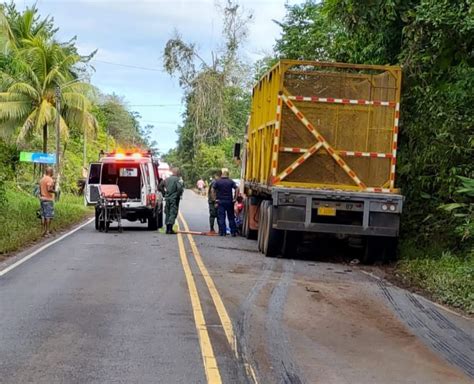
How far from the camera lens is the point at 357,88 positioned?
45.7 feet

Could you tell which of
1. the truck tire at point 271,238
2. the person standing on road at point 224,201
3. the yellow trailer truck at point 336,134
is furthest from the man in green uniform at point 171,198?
the yellow trailer truck at point 336,134

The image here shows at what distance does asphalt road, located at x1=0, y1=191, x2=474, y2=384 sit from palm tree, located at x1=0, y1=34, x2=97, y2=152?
18.7m

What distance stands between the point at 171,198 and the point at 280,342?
40.7 ft

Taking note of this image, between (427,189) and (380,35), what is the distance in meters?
3.49

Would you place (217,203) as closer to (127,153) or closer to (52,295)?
(127,153)

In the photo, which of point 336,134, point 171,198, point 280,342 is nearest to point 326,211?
point 336,134

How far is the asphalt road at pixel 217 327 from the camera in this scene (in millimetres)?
6195

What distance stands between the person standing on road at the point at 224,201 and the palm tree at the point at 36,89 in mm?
13049

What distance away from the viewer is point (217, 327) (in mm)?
7750

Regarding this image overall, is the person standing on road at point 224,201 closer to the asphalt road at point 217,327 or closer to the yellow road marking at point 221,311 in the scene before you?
the yellow road marking at point 221,311

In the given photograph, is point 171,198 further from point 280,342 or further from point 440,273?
point 280,342

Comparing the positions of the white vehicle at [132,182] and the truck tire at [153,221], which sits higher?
the white vehicle at [132,182]

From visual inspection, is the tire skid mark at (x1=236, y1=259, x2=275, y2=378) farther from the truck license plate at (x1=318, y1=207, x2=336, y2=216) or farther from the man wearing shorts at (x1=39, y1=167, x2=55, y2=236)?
the man wearing shorts at (x1=39, y1=167, x2=55, y2=236)

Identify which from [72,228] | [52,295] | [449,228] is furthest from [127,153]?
[52,295]
